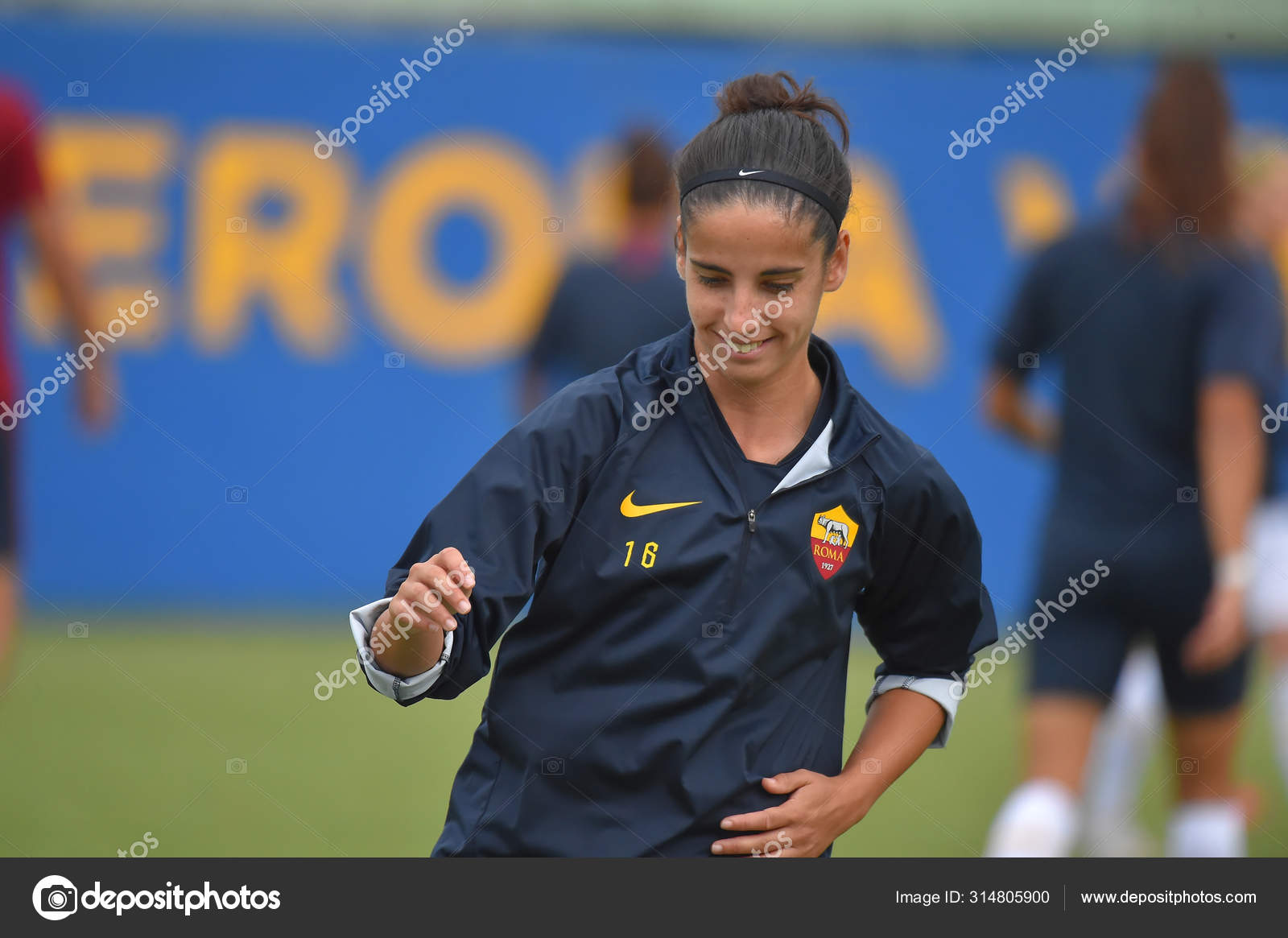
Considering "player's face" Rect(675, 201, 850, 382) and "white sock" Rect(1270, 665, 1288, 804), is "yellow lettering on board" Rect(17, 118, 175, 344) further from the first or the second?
"player's face" Rect(675, 201, 850, 382)

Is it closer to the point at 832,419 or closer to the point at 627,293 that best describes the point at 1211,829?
the point at 832,419

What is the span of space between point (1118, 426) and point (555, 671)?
199 centimetres

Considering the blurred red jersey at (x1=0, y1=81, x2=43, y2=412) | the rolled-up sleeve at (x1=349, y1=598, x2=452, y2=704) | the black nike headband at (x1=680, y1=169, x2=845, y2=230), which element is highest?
the blurred red jersey at (x1=0, y1=81, x2=43, y2=412)

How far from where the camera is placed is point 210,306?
26.6ft

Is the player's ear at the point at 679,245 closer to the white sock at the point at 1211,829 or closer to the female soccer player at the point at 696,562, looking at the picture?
the female soccer player at the point at 696,562

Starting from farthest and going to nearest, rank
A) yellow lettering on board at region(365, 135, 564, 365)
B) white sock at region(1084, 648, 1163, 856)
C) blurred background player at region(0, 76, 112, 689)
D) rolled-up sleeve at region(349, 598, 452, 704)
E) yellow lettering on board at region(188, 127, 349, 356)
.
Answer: yellow lettering on board at region(365, 135, 564, 365) < yellow lettering on board at region(188, 127, 349, 356) < white sock at region(1084, 648, 1163, 856) < blurred background player at region(0, 76, 112, 689) < rolled-up sleeve at region(349, 598, 452, 704)

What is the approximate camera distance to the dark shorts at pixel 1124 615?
3395 mm

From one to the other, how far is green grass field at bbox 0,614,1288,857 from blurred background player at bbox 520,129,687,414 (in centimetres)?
136

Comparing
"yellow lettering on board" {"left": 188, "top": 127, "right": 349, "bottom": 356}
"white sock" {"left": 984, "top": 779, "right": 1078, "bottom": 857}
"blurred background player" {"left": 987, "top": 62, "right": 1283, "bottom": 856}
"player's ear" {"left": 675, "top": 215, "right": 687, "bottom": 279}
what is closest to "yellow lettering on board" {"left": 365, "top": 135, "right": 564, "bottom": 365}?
"yellow lettering on board" {"left": 188, "top": 127, "right": 349, "bottom": 356}

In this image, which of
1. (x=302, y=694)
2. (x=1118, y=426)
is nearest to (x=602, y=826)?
(x=1118, y=426)

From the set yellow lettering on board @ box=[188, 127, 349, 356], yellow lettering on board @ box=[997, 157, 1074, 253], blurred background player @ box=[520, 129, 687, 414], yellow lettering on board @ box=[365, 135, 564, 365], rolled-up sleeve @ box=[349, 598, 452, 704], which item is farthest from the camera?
yellow lettering on board @ box=[997, 157, 1074, 253]

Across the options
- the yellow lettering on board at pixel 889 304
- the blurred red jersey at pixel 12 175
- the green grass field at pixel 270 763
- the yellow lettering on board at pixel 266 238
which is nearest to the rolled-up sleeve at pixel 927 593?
the green grass field at pixel 270 763

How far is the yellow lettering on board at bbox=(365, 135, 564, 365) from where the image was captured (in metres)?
8.27

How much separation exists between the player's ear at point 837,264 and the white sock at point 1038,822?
1630mm
